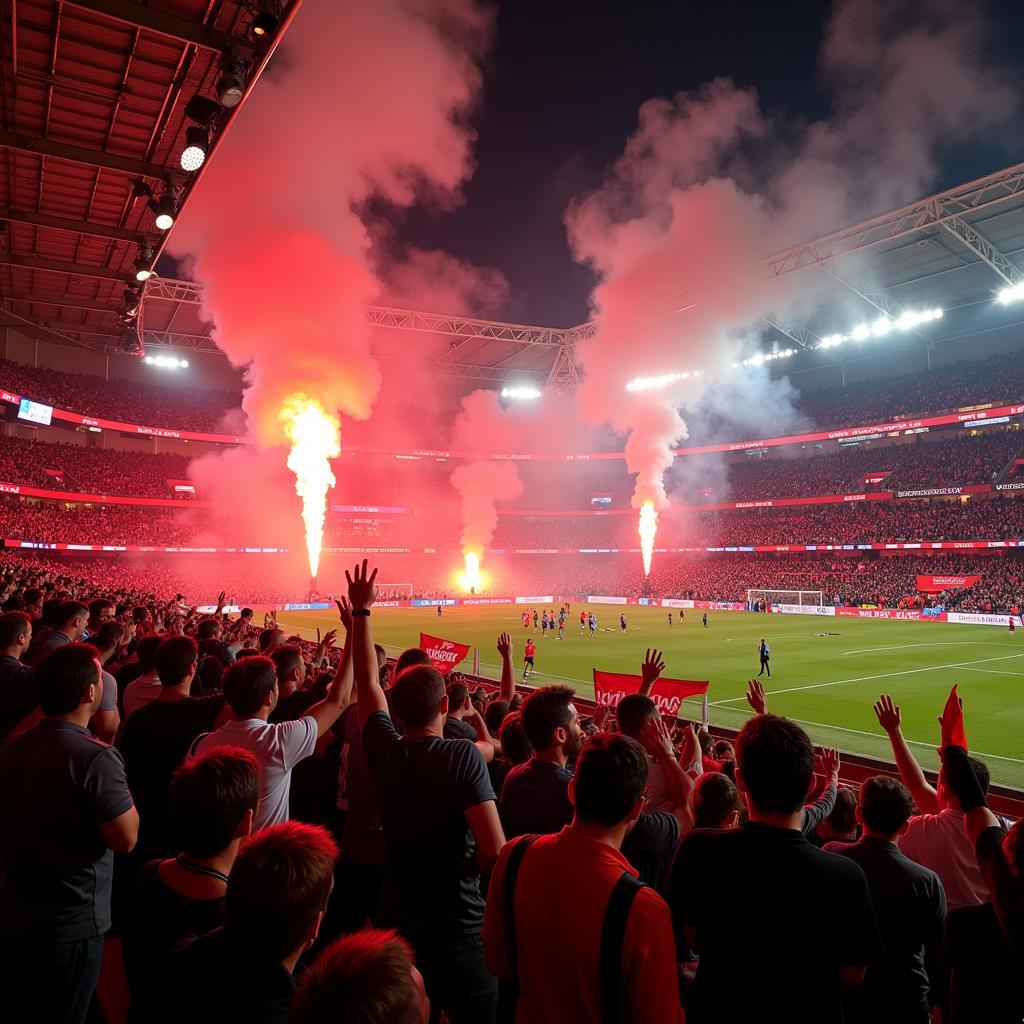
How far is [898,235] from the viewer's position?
123ft

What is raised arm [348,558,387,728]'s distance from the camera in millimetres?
3771

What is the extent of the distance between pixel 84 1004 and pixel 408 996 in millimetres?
2985

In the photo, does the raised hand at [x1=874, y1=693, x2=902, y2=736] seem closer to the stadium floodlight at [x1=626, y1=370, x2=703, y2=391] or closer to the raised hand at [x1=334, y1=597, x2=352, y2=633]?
the raised hand at [x1=334, y1=597, x2=352, y2=633]

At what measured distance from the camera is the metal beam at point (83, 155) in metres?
15.0

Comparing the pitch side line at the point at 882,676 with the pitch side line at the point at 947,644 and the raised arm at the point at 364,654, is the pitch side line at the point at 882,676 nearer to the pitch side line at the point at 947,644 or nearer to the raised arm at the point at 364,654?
the pitch side line at the point at 947,644

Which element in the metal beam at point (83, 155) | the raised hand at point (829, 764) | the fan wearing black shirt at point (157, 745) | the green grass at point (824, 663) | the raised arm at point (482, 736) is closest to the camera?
the raised hand at point (829, 764)

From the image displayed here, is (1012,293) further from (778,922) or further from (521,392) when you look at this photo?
(778,922)

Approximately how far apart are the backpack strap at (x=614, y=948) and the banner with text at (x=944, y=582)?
55.0m

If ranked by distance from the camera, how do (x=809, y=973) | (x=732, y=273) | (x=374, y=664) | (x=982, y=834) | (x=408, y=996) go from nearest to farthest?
(x=408, y=996)
(x=809, y=973)
(x=982, y=834)
(x=374, y=664)
(x=732, y=273)

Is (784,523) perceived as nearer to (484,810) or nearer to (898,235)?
(898,235)

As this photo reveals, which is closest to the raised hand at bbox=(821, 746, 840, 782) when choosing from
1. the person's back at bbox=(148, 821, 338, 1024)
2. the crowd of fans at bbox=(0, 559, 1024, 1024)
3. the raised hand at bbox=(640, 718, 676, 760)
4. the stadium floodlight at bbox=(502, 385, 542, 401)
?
the crowd of fans at bbox=(0, 559, 1024, 1024)

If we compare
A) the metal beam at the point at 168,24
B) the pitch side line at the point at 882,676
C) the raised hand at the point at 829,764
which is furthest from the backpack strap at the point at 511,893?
the pitch side line at the point at 882,676

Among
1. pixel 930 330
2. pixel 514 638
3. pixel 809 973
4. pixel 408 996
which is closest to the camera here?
pixel 408 996

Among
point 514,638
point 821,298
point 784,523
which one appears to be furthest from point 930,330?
point 514,638
